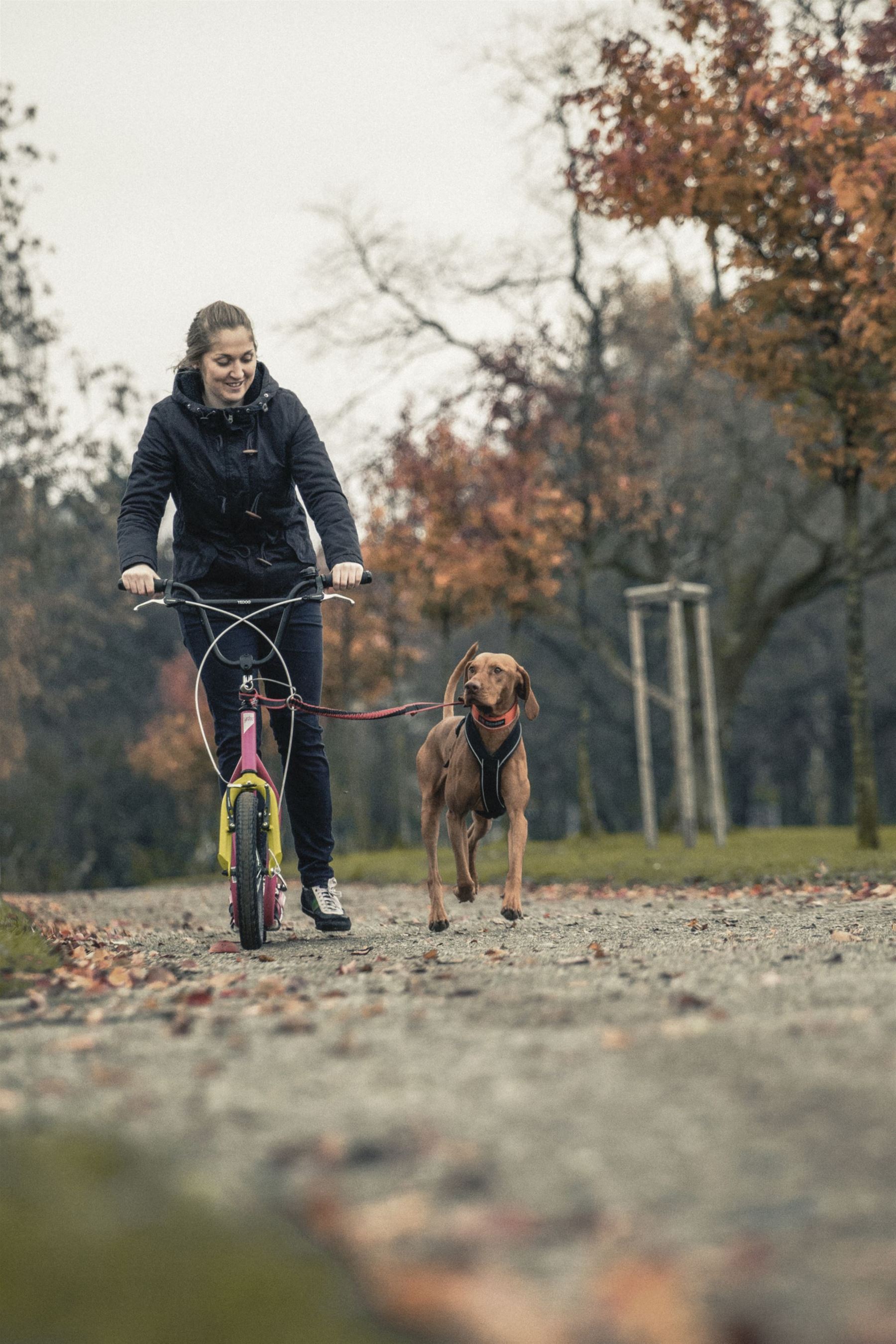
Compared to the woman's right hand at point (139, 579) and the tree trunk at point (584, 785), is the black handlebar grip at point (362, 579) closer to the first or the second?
the woman's right hand at point (139, 579)

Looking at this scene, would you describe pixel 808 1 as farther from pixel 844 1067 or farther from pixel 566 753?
pixel 566 753

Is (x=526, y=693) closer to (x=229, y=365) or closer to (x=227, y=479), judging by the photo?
(x=227, y=479)

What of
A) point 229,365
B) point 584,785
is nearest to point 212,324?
point 229,365

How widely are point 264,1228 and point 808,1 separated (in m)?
15.1

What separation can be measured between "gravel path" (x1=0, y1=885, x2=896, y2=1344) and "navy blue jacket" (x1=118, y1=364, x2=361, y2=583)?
2224 mm

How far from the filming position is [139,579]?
6.23m

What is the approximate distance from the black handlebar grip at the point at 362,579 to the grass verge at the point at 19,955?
1946mm

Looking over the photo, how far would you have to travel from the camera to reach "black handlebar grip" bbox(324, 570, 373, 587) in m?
6.14

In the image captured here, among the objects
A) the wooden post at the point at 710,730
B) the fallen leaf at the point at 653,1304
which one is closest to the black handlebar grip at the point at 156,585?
the fallen leaf at the point at 653,1304

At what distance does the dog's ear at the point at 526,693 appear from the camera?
7.59 m

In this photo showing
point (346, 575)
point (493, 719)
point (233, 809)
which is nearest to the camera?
point (233, 809)

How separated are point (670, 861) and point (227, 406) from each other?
28.8 ft

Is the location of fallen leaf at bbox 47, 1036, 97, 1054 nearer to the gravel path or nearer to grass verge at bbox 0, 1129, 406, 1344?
the gravel path

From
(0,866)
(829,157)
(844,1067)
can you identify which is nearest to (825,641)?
(0,866)
